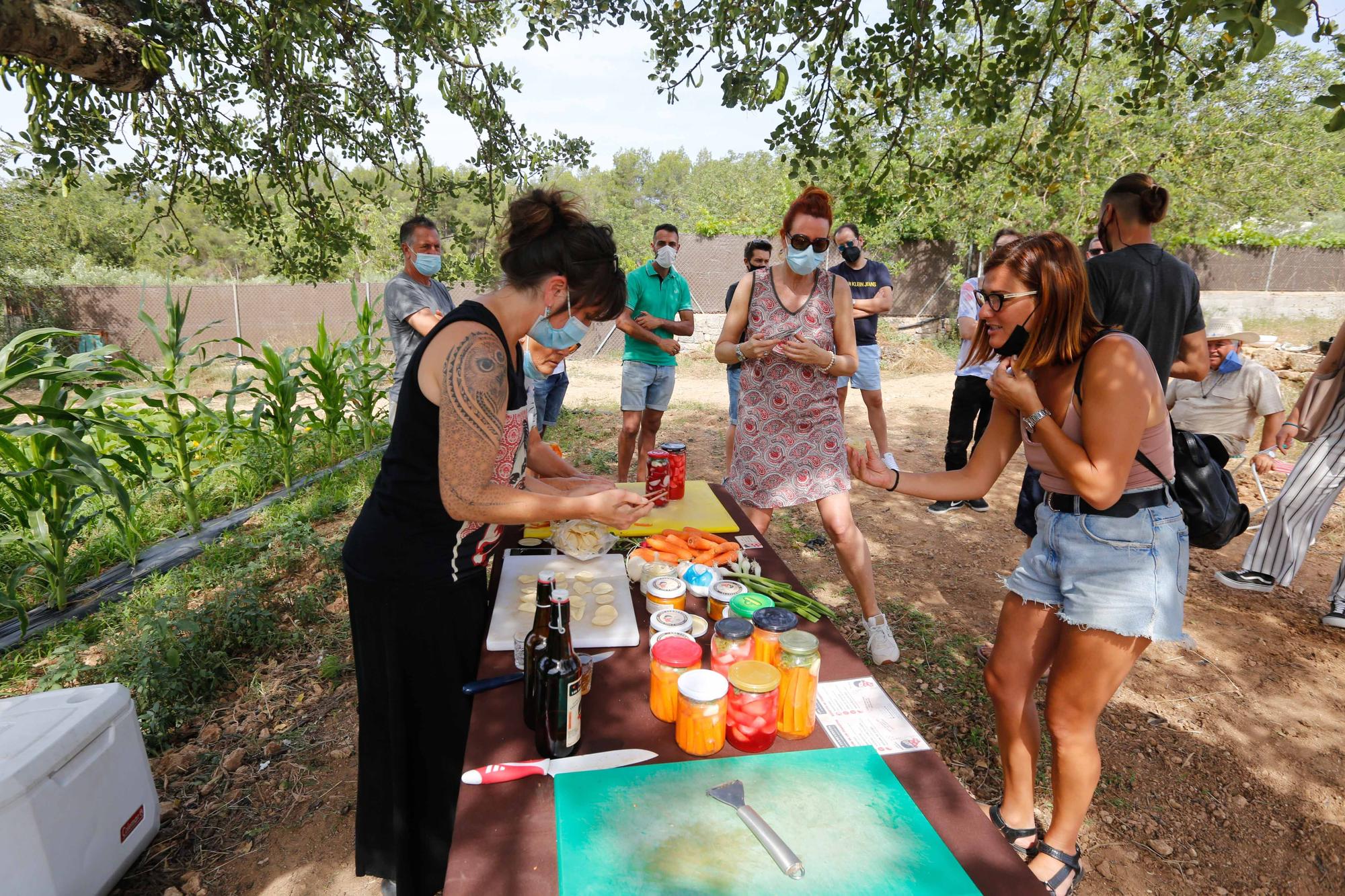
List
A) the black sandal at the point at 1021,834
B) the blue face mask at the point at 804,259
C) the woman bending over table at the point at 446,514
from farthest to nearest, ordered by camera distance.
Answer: the blue face mask at the point at 804,259 < the black sandal at the point at 1021,834 < the woman bending over table at the point at 446,514

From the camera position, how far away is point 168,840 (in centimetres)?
228

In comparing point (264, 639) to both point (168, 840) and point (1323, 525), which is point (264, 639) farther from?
point (1323, 525)

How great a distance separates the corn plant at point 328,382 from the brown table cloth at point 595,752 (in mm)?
4992

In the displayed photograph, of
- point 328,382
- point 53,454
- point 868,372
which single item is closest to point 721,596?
point 53,454

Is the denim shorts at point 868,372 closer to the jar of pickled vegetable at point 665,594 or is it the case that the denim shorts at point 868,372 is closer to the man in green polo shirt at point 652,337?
the man in green polo shirt at point 652,337

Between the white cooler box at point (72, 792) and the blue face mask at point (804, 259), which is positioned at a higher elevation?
the blue face mask at point (804, 259)

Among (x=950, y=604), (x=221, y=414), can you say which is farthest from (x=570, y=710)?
(x=221, y=414)

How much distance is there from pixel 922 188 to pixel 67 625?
470 cm

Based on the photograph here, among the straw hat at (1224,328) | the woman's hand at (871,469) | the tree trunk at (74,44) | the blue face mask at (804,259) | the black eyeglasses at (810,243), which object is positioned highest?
the tree trunk at (74,44)

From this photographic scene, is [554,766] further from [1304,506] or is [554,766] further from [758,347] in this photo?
[1304,506]

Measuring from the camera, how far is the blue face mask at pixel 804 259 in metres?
2.82

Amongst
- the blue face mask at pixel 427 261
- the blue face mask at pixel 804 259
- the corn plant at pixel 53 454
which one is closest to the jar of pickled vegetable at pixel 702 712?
the blue face mask at pixel 804 259

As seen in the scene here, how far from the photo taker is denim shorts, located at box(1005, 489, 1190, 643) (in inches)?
68.8

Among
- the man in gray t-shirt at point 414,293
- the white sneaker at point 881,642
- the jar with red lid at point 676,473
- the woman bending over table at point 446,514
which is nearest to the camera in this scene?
the woman bending over table at point 446,514
